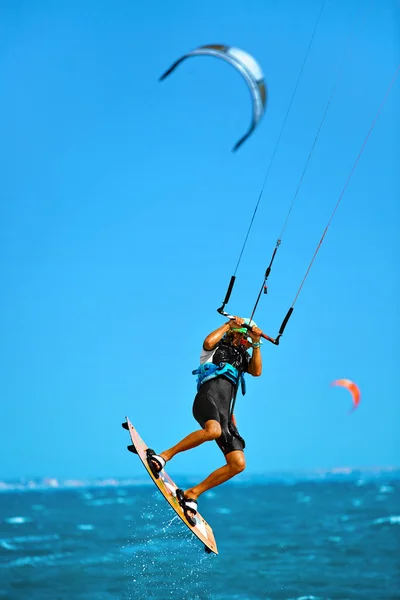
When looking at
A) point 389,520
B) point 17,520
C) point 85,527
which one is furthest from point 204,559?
point 17,520

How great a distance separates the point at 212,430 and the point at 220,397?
417 mm

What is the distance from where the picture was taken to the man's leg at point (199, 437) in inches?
375

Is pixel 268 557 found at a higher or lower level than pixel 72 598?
higher

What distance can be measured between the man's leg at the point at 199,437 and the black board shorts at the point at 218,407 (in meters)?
0.10

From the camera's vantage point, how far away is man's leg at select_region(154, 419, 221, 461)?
9531 mm

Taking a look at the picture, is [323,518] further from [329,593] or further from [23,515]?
[329,593]

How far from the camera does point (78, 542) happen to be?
134ft

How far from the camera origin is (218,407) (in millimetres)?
9766

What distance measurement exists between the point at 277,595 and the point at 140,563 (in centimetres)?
791

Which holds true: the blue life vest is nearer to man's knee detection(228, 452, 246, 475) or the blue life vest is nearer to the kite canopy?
man's knee detection(228, 452, 246, 475)

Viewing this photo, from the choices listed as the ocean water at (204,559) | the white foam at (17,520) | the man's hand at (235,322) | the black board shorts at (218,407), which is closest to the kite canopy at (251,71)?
the man's hand at (235,322)

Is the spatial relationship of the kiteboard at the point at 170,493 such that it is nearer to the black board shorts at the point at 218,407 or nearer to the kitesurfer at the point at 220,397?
the kitesurfer at the point at 220,397

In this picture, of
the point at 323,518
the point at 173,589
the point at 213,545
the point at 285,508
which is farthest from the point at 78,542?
the point at 213,545

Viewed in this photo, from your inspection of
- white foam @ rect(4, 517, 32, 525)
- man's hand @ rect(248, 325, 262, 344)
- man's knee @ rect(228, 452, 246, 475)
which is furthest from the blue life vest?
white foam @ rect(4, 517, 32, 525)
